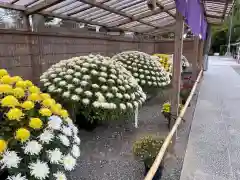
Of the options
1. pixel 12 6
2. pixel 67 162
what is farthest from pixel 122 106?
pixel 12 6

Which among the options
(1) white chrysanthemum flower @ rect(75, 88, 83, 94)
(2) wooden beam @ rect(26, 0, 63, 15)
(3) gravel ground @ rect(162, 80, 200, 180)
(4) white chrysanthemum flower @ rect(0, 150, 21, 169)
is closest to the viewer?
(4) white chrysanthemum flower @ rect(0, 150, 21, 169)

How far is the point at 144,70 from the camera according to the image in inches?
202

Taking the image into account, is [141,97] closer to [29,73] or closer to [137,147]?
[137,147]

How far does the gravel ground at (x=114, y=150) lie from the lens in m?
2.56

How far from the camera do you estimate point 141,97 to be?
379 centimetres

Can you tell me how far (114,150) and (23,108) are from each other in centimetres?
181

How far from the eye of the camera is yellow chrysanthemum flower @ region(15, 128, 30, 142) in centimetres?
138

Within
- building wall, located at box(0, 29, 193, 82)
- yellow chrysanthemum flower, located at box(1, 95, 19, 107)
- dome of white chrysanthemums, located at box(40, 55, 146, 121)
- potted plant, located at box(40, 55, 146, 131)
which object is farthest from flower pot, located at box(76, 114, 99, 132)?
yellow chrysanthemum flower, located at box(1, 95, 19, 107)

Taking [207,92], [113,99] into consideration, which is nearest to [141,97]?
[113,99]

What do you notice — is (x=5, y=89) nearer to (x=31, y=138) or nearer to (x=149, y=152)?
(x=31, y=138)

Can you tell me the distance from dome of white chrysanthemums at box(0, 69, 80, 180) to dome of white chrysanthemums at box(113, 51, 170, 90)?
11.0 ft

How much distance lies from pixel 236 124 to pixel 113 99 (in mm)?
2535

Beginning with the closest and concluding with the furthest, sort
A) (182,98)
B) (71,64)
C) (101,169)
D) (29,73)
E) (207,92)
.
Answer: (101,169) < (71,64) < (29,73) < (182,98) < (207,92)

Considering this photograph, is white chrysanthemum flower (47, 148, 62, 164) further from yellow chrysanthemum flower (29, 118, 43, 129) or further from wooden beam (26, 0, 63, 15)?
wooden beam (26, 0, 63, 15)
